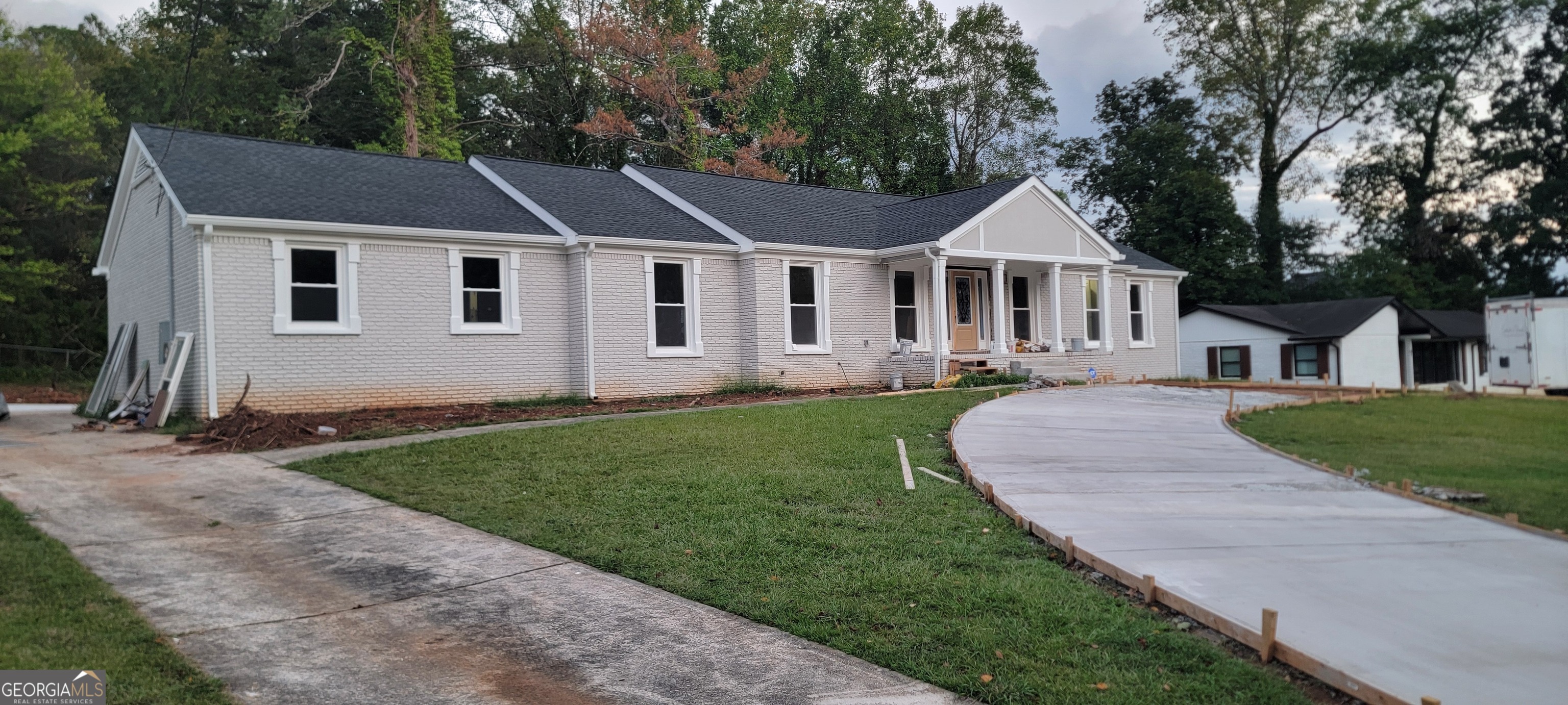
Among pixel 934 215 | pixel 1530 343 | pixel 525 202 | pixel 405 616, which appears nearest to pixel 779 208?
pixel 934 215

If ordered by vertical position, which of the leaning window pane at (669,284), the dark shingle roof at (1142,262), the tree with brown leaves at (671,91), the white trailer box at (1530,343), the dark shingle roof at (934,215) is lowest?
the white trailer box at (1530,343)

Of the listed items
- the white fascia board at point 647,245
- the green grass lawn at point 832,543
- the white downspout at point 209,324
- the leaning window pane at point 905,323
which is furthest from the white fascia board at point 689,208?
the white downspout at point 209,324

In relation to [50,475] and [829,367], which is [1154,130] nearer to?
[829,367]

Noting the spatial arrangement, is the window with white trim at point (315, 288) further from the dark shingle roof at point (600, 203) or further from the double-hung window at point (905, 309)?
the double-hung window at point (905, 309)

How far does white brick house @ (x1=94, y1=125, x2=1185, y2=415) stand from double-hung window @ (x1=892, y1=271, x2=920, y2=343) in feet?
0.17

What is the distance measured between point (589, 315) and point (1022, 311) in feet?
39.4

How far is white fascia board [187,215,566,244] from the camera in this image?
1502 cm

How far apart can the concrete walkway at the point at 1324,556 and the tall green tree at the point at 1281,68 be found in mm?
31175

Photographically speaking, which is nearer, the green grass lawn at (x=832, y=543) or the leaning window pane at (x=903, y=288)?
the green grass lawn at (x=832, y=543)

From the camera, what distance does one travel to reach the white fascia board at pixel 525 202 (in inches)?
720

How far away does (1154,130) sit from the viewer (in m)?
41.1

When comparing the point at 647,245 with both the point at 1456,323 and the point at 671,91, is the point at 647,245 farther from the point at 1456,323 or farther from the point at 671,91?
the point at 1456,323

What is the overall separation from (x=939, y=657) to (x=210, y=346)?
13.9 metres

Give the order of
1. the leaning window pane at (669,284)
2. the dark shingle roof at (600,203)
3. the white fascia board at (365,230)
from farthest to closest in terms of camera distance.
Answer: the leaning window pane at (669,284) < the dark shingle roof at (600,203) < the white fascia board at (365,230)
